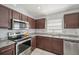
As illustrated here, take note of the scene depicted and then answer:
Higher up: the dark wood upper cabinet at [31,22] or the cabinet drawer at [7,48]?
the dark wood upper cabinet at [31,22]

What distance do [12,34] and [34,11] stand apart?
49 centimetres

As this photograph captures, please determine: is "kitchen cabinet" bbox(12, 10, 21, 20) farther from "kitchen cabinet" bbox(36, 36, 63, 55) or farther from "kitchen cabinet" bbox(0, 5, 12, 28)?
"kitchen cabinet" bbox(36, 36, 63, 55)

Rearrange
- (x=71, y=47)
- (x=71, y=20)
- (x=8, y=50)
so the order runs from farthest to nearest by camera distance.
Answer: (x=71, y=47) < (x=71, y=20) < (x=8, y=50)

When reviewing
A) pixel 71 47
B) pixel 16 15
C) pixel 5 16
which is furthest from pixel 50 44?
pixel 5 16

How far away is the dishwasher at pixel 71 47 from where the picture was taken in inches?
37.1

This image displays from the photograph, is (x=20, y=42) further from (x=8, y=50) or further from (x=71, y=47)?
(x=71, y=47)

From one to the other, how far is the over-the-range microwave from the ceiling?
0.59 ft

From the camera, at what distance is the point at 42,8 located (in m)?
0.94

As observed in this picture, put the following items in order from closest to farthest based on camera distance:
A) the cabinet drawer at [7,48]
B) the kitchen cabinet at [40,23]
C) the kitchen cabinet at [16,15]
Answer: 1. the cabinet drawer at [7,48]
2. the kitchen cabinet at [16,15]
3. the kitchen cabinet at [40,23]

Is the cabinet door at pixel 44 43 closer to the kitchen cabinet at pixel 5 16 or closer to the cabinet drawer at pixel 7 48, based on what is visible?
the cabinet drawer at pixel 7 48

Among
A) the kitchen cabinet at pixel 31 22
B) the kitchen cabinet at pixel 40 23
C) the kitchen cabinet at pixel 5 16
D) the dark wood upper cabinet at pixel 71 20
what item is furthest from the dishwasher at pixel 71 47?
the kitchen cabinet at pixel 5 16

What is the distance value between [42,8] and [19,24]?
0.43 meters

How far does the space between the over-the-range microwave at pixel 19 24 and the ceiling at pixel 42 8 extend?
18cm
